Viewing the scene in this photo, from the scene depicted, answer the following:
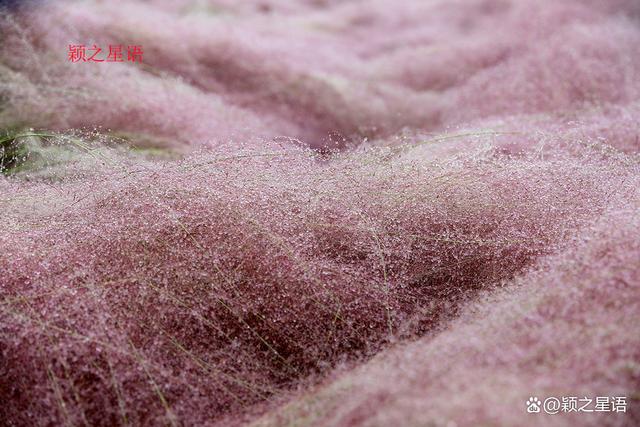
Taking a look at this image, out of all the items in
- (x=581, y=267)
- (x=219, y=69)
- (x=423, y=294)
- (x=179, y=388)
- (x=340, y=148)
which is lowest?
(x=179, y=388)

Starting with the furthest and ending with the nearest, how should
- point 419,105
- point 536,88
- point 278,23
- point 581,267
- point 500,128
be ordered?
point 278,23 → point 419,105 → point 536,88 → point 500,128 → point 581,267

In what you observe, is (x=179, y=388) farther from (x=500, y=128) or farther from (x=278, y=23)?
(x=278, y=23)

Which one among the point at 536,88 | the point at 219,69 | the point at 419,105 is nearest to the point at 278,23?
the point at 219,69

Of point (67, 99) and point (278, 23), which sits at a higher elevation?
point (278, 23)

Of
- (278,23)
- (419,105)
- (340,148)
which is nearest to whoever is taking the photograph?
(340,148)

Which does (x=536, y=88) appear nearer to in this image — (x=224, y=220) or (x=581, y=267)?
(x=581, y=267)

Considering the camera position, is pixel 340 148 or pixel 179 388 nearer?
pixel 179 388
